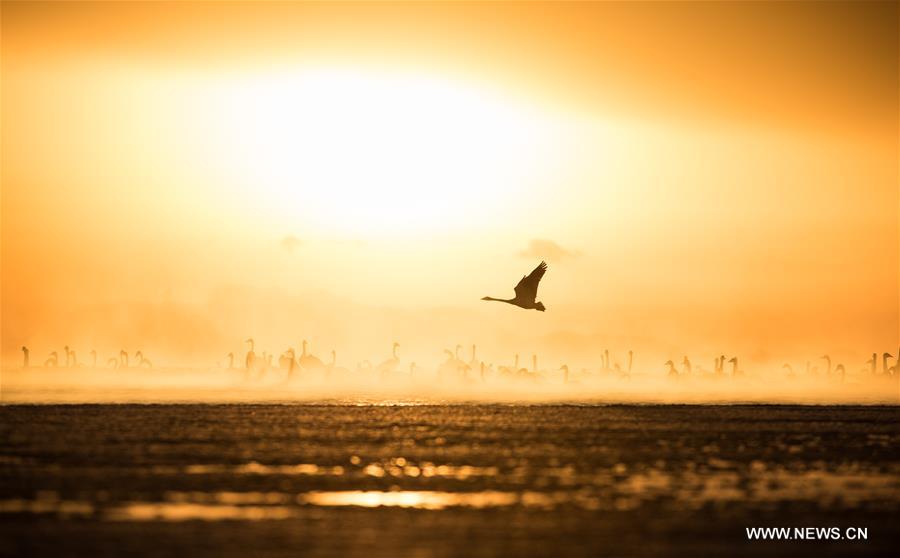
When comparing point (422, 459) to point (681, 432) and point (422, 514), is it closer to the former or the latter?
point (422, 514)

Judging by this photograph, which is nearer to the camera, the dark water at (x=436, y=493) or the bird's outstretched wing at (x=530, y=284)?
the dark water at (x=436, y=493)

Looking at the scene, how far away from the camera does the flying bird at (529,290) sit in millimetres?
93688

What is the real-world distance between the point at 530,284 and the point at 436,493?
93.5 feet

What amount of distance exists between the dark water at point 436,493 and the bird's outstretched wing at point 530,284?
10.8 meters

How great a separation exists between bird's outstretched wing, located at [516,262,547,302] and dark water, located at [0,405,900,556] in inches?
424

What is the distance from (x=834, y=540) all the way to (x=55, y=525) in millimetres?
29482

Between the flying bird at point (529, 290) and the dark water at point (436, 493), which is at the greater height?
the flying bird at point (529, 290)

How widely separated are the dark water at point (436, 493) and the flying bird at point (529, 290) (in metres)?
10.2

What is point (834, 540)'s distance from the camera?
52.1m

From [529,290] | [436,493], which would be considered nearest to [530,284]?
[529,290]


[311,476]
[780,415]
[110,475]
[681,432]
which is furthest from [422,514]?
[780,415]

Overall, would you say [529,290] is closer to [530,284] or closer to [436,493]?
[530,284]

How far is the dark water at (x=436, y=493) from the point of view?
5097 cm

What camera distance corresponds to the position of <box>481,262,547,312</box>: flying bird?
307 ft
